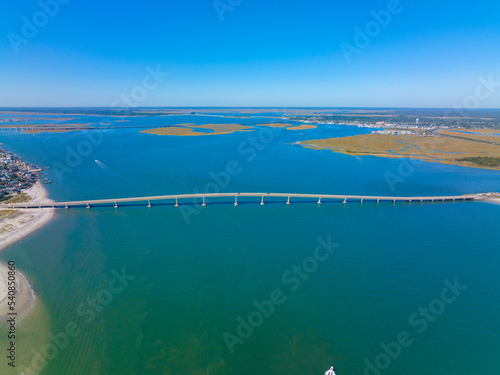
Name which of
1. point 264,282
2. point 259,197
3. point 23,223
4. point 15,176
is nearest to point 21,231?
point 23,223

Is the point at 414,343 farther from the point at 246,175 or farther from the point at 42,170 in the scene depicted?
the point at 42,170

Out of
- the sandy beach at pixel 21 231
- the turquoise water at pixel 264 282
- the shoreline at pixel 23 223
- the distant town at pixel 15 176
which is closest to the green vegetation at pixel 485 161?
the turquoise water at pixel 264 282

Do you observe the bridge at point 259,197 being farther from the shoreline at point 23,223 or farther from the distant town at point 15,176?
the distant town at point 15,176

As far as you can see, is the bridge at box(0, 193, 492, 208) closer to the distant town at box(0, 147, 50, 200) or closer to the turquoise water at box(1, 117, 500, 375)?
the turquoise water at box(1, 117, 500, 375)

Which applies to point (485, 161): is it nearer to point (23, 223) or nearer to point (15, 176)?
point (23, 223)

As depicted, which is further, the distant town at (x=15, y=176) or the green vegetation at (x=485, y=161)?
the green vegetation at (x=485, y=161)

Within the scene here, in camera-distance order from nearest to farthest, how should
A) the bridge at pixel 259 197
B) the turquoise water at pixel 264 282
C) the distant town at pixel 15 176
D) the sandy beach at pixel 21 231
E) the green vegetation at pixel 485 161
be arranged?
the turquoise water at pixel 264 282 < the sandy beach at pixel 21 231 < the bridge at pixel 259 197 < the distant town at pixel 15 176 < the green vegetation at pixel 485 161
